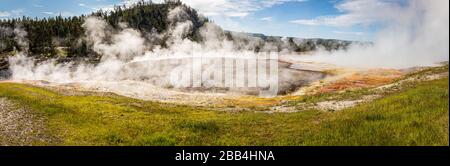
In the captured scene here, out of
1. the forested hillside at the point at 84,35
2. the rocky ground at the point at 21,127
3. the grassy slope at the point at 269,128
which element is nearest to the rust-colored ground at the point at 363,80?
the grassy slope at the point at 269,128

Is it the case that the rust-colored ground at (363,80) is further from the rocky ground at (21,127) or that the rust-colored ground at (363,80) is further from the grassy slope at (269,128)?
the rocky ground at (21,127)

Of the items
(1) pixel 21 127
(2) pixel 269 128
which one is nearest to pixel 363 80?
(2) pixel 269 128

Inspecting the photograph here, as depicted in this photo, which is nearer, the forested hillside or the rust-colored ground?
the rust-colored ground

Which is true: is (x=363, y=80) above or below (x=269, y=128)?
above

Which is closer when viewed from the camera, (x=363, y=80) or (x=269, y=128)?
(x=269, y=128)

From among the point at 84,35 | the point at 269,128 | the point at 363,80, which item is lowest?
the point at 269,128

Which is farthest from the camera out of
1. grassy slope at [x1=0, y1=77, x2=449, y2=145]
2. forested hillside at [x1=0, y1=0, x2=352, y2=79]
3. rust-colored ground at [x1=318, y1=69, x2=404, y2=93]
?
forested hillside at [x1=0, y1=0, x2=352, y2=79]

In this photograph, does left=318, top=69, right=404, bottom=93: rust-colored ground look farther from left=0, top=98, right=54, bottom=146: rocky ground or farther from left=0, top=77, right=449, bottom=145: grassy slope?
left=0, top=98, right=54, bottom=146: rocky ground

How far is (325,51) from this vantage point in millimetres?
169750

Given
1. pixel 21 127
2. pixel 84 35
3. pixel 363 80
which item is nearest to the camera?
pixel 21 127

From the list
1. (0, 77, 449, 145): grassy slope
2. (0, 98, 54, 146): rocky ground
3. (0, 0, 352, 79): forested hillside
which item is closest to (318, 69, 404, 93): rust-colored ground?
(0, 77, 449, 145): grassy slope

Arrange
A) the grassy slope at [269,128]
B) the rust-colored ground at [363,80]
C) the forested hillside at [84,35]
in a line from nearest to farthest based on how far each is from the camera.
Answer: the grassy slope at [269,128], the rust-colored ground at [363,80], the forested hillside at [84,35]

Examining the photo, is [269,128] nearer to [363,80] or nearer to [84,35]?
[363,80]
